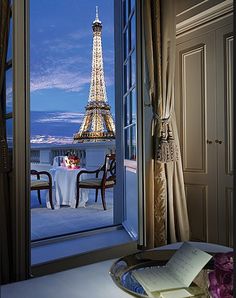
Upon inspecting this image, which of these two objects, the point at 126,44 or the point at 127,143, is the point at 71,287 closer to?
the point at 127,143

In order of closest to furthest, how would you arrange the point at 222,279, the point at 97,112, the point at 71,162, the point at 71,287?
the point at 222,279, the point at 71,287, the point at 71,162, the point at 97,112

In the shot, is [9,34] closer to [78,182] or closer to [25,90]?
[25,90]

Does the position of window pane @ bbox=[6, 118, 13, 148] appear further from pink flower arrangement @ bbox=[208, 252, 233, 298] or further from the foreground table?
pink flower arrangement @ bbox=[208, 252, 233, 298]

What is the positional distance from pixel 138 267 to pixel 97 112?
11.0m

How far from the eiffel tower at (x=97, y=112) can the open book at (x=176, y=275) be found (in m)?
9.35

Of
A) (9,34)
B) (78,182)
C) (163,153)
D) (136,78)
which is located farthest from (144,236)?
(78,182)

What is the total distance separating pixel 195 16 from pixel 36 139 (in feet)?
19.4

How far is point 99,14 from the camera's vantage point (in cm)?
897

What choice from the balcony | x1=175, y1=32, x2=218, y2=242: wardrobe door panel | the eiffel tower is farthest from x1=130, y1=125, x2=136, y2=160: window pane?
the eiffel tower

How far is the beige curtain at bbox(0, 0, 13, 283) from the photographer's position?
6.04 ft

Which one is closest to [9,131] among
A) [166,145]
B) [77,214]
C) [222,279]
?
[166,145]

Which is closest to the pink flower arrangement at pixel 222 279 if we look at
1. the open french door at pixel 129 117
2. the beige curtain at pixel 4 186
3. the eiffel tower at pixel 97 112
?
the beige curtain at pixel 4 186

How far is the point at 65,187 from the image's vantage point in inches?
166

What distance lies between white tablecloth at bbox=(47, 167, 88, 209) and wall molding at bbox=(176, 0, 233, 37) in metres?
2.35
